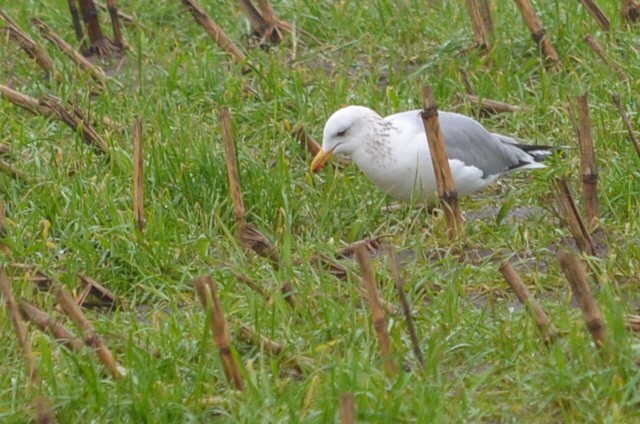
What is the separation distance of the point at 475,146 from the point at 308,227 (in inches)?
30.9

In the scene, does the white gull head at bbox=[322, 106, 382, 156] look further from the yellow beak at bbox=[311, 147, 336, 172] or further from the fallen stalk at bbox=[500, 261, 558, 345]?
the fallen stalk at bbox=[500, 261, 558, 345]

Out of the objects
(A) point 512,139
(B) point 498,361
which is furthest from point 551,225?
(B) point 498,361

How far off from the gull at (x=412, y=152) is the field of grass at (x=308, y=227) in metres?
0.13

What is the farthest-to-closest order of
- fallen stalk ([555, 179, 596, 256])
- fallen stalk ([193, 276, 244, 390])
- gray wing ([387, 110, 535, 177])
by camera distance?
gray wing ([387, 110, 535, 177]) → fallen stalk ([555, 179, 596, 256]) → fallen stalk ([193, 276, 244, 390])

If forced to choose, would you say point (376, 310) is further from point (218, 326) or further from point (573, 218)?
point (573, 218)

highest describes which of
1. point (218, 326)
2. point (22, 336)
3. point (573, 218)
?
point (22, 336)

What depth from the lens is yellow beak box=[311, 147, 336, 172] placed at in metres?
5.67

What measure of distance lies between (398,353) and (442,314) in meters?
0.46

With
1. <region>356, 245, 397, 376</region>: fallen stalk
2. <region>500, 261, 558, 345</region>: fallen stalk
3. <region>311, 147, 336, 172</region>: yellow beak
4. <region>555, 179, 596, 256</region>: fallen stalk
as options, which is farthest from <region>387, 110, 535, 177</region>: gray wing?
<region>356, 245, 397, 376</region>: fallen stalk

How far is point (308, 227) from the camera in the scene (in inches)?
211

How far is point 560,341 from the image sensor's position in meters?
3.93

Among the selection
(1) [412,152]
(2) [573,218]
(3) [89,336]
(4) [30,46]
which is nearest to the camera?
(3) [89,336]

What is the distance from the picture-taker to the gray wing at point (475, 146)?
5582 mm

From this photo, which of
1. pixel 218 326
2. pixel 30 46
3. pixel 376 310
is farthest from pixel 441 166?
pixel 30 46
